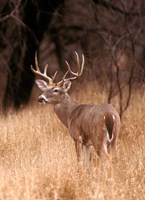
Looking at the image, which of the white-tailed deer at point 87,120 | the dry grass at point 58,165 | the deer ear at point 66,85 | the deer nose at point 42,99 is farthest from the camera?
the deer ear at point 66,85

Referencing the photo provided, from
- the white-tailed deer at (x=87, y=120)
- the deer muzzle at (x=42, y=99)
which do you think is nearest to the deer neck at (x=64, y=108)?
the white-tailed deer at (x=87, y=120)

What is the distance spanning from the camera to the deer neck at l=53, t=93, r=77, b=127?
899cm

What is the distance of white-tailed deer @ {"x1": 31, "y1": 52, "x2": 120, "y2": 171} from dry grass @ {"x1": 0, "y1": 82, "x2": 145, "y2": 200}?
7.6 inches

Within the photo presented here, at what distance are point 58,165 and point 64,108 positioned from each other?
216 cm

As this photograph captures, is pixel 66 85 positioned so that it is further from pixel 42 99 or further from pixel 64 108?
pixel 42 99

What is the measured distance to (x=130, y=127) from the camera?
33.3 ft

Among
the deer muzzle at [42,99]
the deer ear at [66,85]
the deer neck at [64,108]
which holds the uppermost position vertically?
the deer muzzle at [42,99]

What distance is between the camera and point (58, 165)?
22.8 feet

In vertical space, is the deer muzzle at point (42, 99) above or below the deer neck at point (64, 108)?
above

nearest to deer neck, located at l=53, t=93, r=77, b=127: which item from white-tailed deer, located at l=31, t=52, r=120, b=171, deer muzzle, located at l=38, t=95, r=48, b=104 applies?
white-tailed deer, located at l=31, t=52, r=120, b=171

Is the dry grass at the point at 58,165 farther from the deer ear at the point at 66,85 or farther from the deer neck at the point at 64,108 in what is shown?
the deer ear at the point at 66,85

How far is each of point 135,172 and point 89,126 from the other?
86 cm

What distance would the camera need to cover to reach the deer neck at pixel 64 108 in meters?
8.99

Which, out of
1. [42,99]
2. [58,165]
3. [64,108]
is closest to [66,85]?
[64,108]
